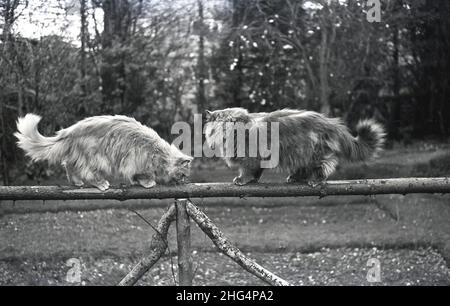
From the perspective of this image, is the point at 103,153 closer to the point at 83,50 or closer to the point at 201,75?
the point at 83,50

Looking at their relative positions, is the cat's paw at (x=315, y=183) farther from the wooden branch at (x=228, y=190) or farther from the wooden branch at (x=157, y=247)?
the wooden branch at (x=157, y=247)

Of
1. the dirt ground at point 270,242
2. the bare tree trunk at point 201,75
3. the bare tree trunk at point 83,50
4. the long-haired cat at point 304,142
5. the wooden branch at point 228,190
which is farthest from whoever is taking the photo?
the bare tree trunk at point 201,75

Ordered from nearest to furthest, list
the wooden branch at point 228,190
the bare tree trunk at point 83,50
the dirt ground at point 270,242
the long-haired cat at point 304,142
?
the wooden branch at point 228,190, the long-haired cat at point 304,142, the dirt ground at point 270,242, the bare tree trunk at point 83,50

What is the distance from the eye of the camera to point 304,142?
14.3ft

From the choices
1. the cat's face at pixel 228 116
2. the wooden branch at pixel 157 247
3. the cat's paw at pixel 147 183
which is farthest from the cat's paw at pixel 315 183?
the cat's paw at pixel 147 183

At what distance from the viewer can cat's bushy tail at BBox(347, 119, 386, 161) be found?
14.8ft

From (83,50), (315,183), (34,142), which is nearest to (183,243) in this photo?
(315,183)

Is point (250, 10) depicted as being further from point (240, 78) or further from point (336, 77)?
point (336, 77)

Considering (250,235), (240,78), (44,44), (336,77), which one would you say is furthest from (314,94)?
(44,44)

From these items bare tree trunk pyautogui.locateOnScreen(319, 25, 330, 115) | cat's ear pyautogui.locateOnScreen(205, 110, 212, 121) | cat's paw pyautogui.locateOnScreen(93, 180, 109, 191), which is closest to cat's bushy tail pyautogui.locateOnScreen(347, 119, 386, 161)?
cat's ear pyautogui.locateOnScreen(205, 110, 212, 121)

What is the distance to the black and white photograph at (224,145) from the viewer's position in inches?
172

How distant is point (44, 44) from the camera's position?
8516 mm

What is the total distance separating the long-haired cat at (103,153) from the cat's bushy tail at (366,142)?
1439 millimetres
